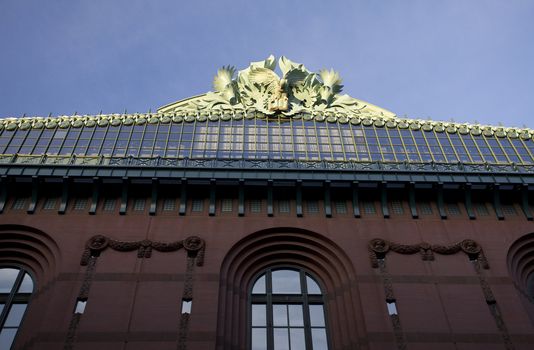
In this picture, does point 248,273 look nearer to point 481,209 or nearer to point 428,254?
point 428,254

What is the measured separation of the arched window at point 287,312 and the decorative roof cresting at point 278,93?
11129 millimetres

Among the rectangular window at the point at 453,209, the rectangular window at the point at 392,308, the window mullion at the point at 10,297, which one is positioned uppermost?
the rectangular window at the point at 453,209

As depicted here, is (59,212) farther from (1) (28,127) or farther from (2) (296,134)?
(2) (296,134)

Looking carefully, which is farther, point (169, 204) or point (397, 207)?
point (397, 207)

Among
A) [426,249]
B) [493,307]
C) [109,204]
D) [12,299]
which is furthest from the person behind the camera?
[109,204]

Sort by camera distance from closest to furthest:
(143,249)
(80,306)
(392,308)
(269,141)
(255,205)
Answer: (80,306)
(392,308)
(143,249)
(255,205)
(269,141)

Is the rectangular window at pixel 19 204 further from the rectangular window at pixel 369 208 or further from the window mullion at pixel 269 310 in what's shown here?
the rectangular window at pixel 369 208

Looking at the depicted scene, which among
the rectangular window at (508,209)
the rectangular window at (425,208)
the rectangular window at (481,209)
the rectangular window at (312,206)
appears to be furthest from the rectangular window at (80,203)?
the rectangular window at (508,209)

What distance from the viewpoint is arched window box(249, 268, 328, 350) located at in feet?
66.5

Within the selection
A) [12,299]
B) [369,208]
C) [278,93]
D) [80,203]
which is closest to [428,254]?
[369,208]

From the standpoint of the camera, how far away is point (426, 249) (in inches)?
877

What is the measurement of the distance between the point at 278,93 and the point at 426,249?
42.8 feet

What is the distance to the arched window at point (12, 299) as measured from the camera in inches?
786

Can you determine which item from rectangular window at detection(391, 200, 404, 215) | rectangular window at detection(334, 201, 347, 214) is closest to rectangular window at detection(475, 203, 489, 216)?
rectangular window at detection(391, 200, 404, 215)
